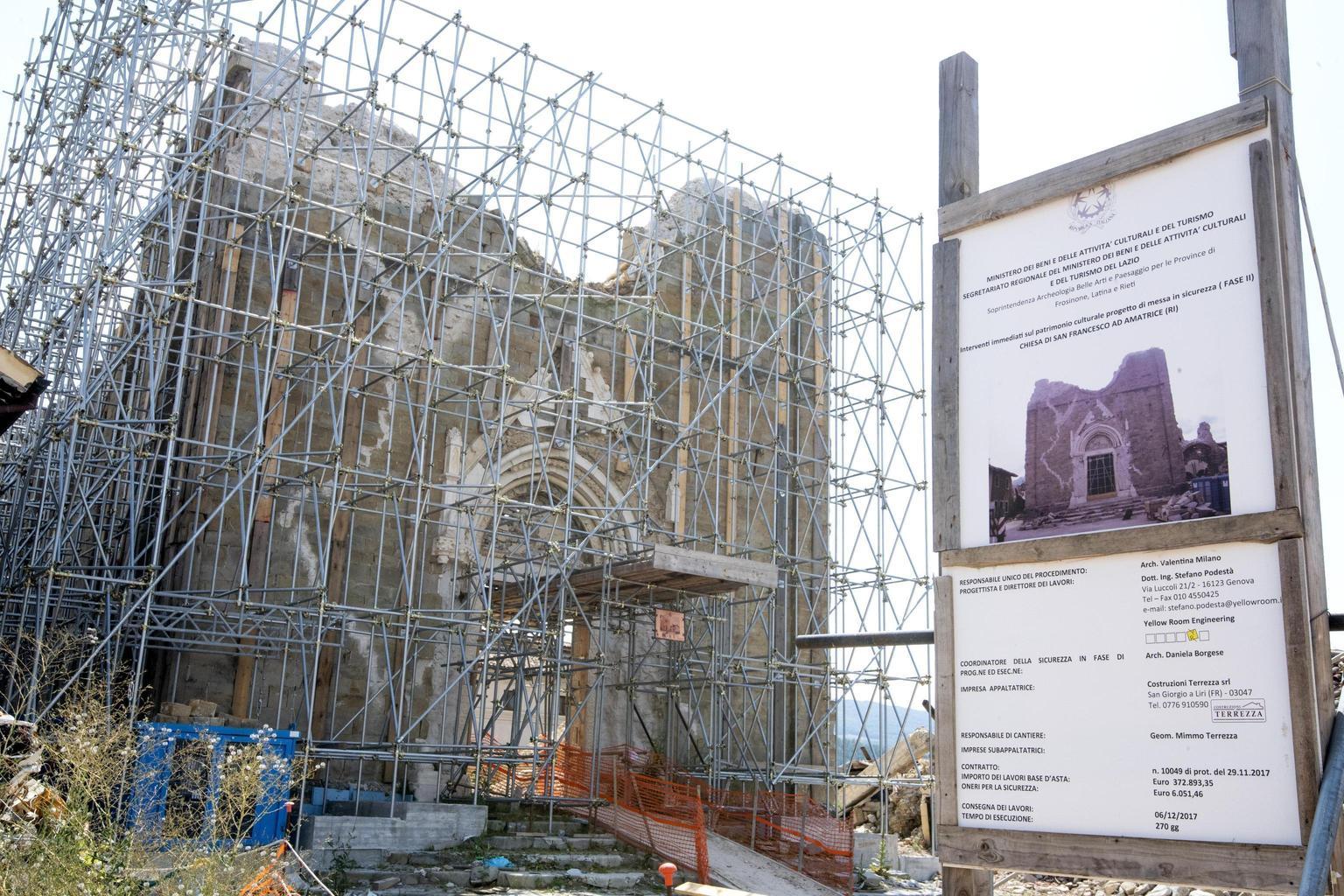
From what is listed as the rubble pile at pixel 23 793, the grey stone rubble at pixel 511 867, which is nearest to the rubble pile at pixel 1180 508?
the rubble pile at pixel 23 793

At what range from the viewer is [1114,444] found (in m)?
3.52

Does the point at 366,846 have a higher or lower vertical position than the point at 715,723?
lower

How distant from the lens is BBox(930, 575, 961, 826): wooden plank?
3.67 metres

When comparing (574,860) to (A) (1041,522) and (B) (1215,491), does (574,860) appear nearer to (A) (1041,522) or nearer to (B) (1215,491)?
(A) (1041,522)

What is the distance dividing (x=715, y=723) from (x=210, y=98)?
11095 millimetres

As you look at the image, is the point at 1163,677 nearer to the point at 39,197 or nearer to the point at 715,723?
the point at 715,723

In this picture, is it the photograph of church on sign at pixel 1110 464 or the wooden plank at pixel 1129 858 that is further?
the photograph of church on sign at pixel 1110 464

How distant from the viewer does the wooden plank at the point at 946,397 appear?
387 centimetres

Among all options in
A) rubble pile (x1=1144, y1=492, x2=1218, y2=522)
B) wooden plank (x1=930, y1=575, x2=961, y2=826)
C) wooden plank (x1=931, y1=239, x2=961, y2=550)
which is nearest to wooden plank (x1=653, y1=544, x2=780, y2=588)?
wooden plank (x1=931, y1=239, x2=961, y2=550)

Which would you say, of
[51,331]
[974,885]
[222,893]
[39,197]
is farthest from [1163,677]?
[39,197]

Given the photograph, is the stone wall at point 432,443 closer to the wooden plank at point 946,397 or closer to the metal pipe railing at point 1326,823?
the wooden plank at point 946,397

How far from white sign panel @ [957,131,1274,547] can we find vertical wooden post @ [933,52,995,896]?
0.04m

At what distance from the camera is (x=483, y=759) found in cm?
1391

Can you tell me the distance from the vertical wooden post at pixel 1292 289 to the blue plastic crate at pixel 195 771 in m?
8.39
